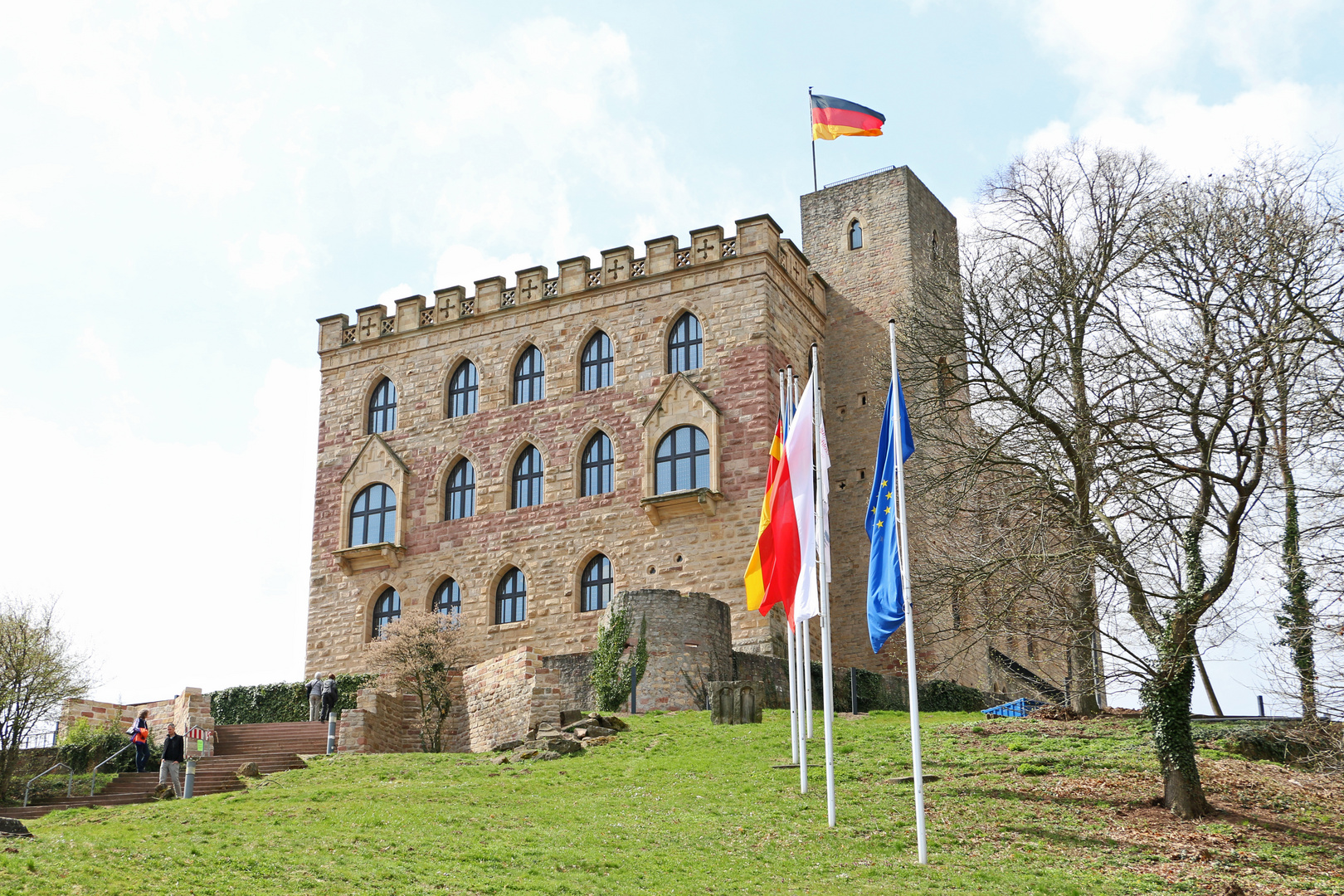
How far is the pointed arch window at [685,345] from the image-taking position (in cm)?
3481

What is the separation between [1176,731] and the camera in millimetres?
16156

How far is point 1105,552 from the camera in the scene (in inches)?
685

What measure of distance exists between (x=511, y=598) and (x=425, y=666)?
5.85 metres

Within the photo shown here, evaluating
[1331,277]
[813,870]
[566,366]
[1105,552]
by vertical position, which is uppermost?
[566,366]

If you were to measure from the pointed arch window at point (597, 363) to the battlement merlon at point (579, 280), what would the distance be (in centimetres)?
148

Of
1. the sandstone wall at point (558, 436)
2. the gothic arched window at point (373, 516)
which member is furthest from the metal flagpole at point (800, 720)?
the gothic arched window at point (373, 516)

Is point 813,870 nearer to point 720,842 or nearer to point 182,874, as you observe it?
point 720,842

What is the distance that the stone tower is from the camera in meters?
35.1

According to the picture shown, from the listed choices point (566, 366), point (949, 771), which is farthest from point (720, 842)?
point (566, 366)

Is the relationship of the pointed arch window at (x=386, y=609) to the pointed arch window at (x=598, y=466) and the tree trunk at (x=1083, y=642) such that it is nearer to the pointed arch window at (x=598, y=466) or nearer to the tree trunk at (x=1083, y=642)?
the pointed arch window at (x=598, y=466)

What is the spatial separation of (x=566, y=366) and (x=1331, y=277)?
2275 centimetres

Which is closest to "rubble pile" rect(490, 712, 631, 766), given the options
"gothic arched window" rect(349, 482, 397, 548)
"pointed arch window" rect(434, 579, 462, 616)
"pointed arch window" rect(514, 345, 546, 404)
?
"pointed arch window" rect(434, 579, 462, 616)

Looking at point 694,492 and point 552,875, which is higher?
point 694,492

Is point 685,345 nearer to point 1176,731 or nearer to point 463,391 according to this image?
point 463,391
